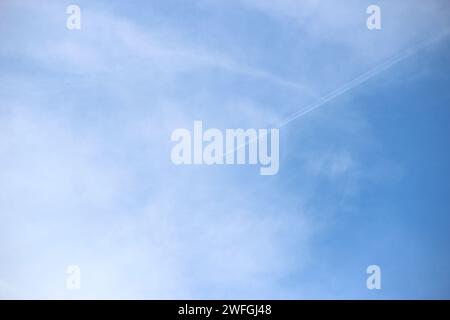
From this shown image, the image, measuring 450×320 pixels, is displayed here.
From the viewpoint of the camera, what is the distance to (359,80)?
215cm

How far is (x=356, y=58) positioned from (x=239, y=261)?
28.9 inches

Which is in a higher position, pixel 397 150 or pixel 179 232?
pixel 397 150

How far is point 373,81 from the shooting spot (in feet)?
7.08

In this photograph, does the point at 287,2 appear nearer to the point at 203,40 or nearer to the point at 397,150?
the point at 203,40

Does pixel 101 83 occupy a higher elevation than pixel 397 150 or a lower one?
higher

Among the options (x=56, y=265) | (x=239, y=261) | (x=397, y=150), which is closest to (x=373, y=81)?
(x=397, y=150)

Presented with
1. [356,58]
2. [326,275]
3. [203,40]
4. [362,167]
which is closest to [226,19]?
[203,40]

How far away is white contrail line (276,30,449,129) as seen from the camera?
215 cm

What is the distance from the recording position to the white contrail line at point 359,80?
215 cm

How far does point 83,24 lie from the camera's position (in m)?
2.17

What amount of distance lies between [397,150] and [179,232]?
2.39 ft
